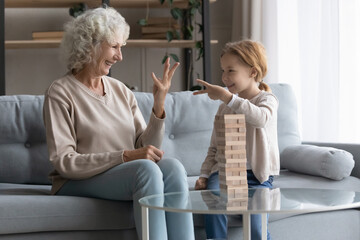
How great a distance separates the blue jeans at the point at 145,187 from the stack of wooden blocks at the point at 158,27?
2.33 metres

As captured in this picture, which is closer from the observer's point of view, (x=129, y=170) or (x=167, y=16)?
(x=129, y=170)

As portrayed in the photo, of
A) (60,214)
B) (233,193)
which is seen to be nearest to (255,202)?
(233,193)

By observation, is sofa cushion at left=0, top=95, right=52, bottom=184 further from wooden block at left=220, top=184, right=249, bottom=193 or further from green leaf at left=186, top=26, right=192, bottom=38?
green leaf at left=186, top=26, right=192, bottom=38

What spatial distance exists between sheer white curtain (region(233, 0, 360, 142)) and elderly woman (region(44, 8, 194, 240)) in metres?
1.43

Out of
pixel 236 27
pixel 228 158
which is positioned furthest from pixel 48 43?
pixel 228 158

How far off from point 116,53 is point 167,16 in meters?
2.37

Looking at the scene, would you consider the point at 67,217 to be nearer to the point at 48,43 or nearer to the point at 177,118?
the point at 177,118

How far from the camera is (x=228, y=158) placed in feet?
5.89

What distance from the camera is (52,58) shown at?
4645 millimetres

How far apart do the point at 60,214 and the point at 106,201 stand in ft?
0.54

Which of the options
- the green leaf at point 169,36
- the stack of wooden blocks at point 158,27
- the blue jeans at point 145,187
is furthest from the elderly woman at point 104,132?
the stack of wooden blocks at point 158,27

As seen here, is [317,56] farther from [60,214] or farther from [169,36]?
[60,214]

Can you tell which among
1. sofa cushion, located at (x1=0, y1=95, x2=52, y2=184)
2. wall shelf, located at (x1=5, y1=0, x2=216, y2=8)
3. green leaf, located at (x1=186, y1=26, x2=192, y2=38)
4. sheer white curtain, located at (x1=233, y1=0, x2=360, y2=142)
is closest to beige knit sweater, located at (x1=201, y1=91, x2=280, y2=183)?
sofa cushion, located at (x1=0, y1=95, x2=52, y2=184)

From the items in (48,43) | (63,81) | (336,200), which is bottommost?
(336,200)
